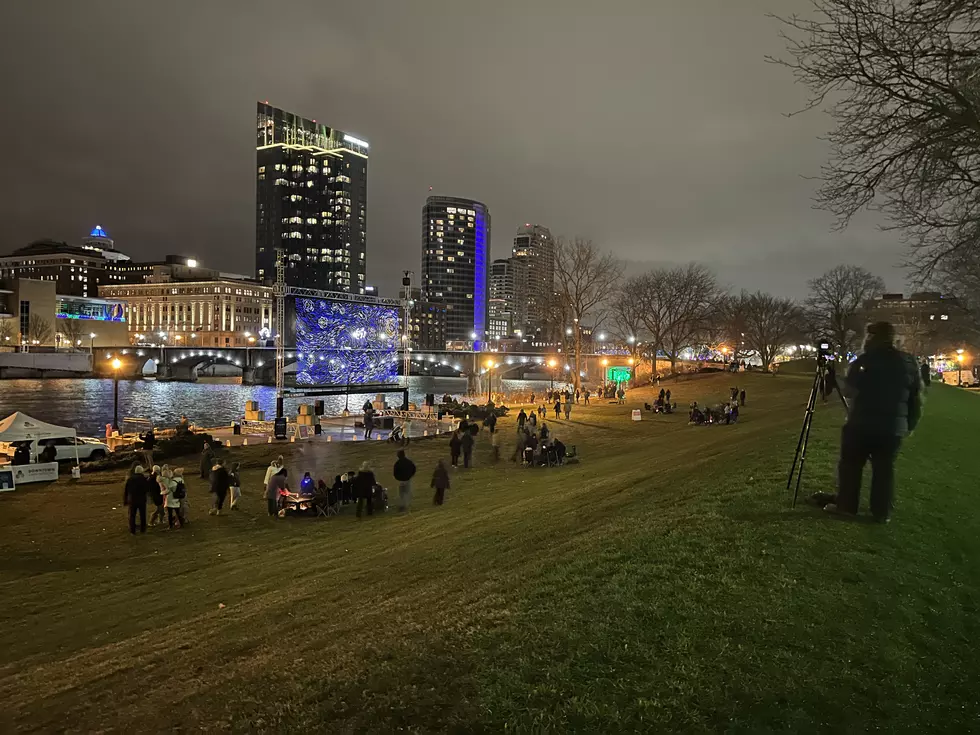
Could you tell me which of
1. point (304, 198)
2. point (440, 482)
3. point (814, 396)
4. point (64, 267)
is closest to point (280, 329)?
point (440, 482)

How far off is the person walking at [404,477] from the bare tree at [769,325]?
59.3 meters

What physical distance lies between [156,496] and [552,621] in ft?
42.3

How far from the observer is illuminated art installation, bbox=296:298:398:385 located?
40812mm

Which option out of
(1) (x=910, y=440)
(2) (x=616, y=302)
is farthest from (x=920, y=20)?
(2) (x=616, y=302)

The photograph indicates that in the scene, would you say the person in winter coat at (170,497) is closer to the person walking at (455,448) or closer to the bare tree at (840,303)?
the person walking at (455,448)

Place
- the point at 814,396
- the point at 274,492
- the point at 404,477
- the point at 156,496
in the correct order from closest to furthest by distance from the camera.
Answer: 1. the point at 814,396
2. the point at 156,496
3. the point at 404,477
4. the point at 274,492

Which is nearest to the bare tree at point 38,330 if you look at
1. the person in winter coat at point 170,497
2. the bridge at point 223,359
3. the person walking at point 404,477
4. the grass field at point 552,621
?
the bridge at point 223,359

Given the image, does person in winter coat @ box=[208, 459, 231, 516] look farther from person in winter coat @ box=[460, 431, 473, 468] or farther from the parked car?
the parked car

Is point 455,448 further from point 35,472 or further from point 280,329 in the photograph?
point 280,329

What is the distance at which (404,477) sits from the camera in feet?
50.4

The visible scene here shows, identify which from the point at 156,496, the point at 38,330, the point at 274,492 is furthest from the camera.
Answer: the point at 38,330

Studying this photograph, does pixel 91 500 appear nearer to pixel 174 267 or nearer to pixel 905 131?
pixel 905 131

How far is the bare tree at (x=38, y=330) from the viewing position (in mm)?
118750

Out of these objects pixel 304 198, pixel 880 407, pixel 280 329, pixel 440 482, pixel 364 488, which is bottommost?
pixel 364 488
